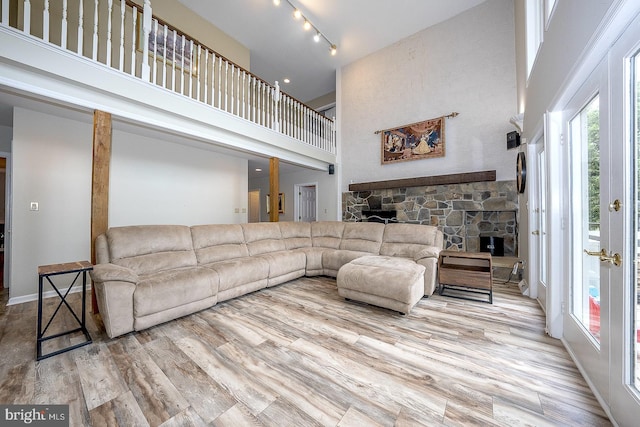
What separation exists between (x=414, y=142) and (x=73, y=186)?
6002 millimetres

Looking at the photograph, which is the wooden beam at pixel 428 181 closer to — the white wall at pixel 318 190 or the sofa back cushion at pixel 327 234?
the white wall at pixel 318 190

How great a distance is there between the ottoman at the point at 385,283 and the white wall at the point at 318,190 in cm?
357

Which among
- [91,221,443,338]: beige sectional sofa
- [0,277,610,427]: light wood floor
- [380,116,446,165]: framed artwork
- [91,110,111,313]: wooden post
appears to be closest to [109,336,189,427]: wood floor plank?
[0,277,610,427]: light wood floor

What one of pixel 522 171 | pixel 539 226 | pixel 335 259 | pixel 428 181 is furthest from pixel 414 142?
pixel 335 259

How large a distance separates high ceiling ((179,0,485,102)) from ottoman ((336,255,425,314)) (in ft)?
15.7

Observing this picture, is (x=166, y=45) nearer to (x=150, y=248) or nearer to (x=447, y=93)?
(x=150, y=248)

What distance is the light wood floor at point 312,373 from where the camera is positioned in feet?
4.25

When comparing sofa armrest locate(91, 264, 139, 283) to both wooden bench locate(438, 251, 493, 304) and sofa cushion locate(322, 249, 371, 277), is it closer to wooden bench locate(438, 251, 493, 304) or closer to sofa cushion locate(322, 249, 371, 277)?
sofa cushion locate(322, 249, 371, 277)

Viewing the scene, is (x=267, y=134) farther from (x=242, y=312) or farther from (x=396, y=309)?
(x=396, y=309)

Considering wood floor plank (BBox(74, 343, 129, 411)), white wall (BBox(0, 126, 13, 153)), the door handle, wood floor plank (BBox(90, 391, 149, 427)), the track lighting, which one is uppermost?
the track lighting

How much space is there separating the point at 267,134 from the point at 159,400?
4.12m

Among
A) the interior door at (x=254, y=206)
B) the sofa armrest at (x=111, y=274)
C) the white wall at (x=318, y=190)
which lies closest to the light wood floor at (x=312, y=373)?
the sofa armrest at (x=111, y=274)

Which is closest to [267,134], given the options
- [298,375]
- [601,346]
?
[298,375]

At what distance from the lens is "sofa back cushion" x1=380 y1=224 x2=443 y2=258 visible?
3572 millimetres
